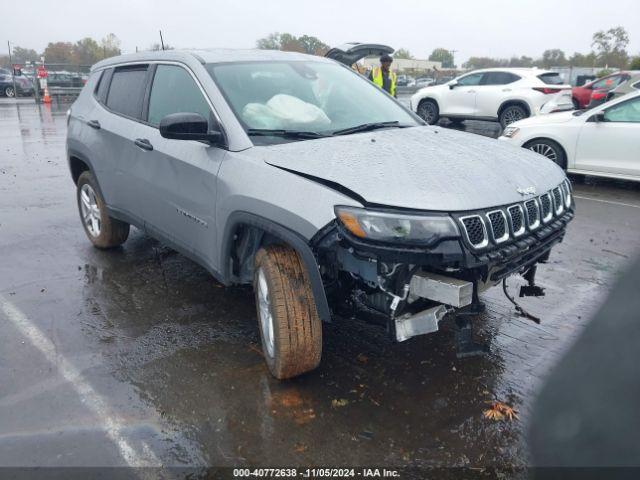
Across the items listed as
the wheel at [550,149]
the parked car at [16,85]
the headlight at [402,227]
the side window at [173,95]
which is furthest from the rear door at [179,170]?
the parked car at [16,85]

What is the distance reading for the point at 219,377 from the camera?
11.3 ft

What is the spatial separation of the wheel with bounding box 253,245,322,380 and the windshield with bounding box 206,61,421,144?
78 centimetres

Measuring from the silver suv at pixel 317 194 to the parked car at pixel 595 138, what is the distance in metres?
5.55

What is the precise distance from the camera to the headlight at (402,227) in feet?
8.61

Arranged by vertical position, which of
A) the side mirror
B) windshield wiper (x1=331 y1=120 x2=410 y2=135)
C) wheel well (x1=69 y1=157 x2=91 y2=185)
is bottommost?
wheel well (x1=69 y1=157 x2=91 y2=185)

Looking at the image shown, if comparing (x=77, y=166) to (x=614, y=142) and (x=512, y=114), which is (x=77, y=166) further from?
(x=512, y=114)

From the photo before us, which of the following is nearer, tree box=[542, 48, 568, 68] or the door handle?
the door handle

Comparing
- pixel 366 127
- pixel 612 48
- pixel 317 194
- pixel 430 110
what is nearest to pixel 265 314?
pixel 317 194

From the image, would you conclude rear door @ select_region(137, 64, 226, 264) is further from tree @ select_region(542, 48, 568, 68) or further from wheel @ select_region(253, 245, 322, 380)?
tree @ select_region(542, 48, 568, 68)

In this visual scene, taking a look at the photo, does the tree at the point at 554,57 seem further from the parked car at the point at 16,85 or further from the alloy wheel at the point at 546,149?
the alloy wheel at the point at 546,149

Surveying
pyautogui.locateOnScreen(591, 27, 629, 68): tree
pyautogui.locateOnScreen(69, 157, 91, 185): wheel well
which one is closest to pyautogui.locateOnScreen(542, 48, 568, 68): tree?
pyautogui.locateOnScreen(591, 27, 629, 68): tree

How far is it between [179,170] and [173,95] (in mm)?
672

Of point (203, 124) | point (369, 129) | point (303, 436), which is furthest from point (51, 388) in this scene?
point (369, 129)

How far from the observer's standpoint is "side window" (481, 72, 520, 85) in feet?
50.1
